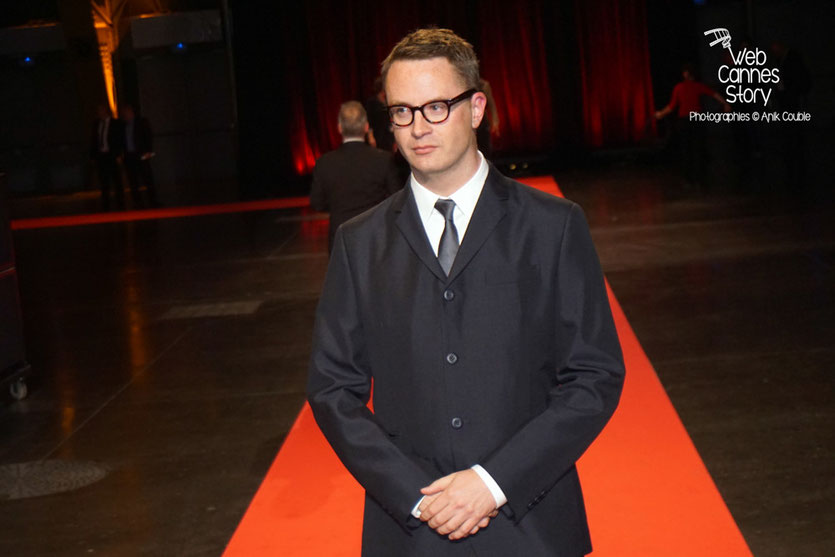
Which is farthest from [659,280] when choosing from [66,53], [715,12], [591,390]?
[66,53]

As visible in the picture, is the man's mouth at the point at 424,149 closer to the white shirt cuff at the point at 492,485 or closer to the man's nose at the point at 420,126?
the man's nose at the point at 420,126

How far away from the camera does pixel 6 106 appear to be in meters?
20.6

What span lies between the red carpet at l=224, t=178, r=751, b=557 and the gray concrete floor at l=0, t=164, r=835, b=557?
9cm

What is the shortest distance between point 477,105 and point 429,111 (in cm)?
11

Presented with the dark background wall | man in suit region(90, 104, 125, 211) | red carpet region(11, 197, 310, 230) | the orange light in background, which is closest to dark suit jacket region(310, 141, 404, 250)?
red carpet region(11, 197, 310, 230)

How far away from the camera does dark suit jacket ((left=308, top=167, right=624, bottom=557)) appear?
1.64 meters

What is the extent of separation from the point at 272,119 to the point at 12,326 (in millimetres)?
12527

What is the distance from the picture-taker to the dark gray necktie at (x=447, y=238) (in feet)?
5.56

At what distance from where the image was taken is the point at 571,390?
5.43 ft

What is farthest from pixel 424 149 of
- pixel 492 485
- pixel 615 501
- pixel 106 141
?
pixel 106 141

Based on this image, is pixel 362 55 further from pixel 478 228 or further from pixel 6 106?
pixel 478 228

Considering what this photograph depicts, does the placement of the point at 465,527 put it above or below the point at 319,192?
below

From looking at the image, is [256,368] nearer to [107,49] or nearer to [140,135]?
[140,135]

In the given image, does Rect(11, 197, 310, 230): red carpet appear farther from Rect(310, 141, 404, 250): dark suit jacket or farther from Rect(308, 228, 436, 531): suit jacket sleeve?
Rect(308, 228, 436, 531): suit jacket sleeve
